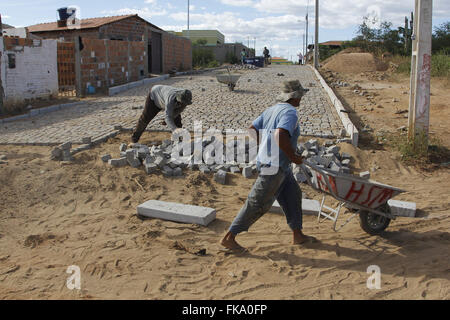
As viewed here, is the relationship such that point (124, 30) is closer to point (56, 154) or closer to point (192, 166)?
point (56, 154)

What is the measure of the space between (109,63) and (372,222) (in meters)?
16.2

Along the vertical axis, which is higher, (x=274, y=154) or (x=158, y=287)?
(x=274, y=154)

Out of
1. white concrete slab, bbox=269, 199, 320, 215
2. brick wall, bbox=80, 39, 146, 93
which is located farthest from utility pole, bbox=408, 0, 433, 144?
brick wall, bbox=80, 39, 146, 93

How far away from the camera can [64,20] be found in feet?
86.2

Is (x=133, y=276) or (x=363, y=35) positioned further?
(x=363, y=35)

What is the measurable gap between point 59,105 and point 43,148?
5967 mm

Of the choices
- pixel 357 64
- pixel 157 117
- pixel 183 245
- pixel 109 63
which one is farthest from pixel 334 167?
pixel 357 64

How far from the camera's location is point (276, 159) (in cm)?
407

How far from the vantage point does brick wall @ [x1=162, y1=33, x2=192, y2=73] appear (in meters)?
26.7

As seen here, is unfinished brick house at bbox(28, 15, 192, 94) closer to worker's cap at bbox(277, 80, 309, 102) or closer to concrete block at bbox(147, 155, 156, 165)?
concrete block at bbox(147, 155, 156, 165)

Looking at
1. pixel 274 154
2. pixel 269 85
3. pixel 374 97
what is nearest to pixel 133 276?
pixel 274 154

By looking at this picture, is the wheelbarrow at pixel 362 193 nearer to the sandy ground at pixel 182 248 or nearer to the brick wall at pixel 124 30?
the sandy ground at pixel 182 248
